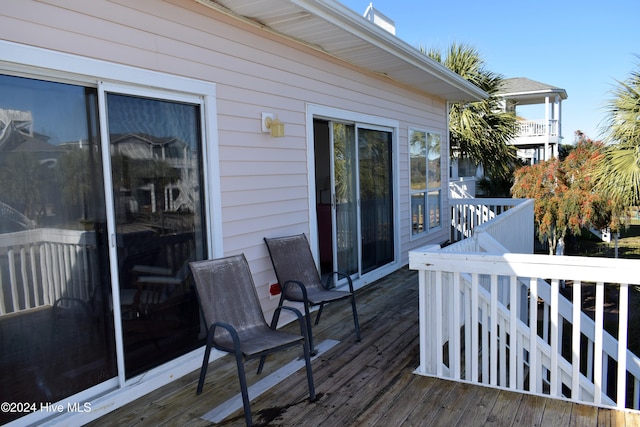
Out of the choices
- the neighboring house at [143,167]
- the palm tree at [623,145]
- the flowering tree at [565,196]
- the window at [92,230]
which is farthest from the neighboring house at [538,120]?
the window at [92,230]

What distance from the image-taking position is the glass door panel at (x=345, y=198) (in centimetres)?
489

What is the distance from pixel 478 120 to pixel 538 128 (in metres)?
6.12

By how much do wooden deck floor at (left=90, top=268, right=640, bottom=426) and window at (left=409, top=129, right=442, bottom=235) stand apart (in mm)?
3636

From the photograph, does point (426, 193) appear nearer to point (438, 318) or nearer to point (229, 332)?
point (438, 318)

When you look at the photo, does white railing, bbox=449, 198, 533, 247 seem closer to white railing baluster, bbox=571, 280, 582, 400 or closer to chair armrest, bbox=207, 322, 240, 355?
white railing baluster, bbox=571, 280, 582, 400

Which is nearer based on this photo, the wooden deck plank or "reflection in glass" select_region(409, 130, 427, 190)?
the wooden deck plank

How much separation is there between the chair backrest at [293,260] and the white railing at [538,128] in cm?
1522

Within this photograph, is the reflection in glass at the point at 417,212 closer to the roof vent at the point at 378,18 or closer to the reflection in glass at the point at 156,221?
the roof vent at the point at 378,18

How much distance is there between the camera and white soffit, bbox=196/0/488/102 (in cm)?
328

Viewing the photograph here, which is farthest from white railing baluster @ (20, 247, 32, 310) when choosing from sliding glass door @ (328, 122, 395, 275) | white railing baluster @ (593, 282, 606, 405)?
sliding glass door @ (328, 122, 395, 275)

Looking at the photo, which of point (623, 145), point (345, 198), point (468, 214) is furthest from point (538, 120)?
point (345, 198)

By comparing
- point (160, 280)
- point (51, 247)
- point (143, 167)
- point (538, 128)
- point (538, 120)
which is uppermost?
point (538, 120)

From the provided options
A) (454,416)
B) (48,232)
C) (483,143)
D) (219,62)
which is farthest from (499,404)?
(483,143)

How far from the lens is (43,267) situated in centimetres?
228
